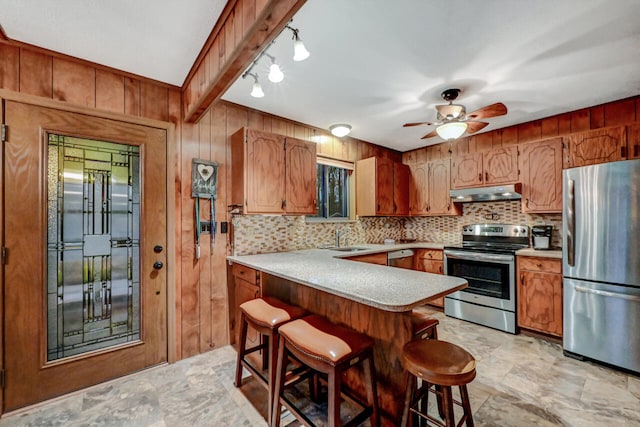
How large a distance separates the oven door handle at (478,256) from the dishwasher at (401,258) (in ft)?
1.64

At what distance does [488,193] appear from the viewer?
11.7ft

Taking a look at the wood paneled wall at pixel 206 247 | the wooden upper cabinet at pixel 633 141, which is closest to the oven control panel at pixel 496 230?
the wooden upper cabinet at pixel 633 141

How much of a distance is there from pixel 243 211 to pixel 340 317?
1371mm

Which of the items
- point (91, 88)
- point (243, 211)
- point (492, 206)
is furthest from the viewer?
point (492, 206)

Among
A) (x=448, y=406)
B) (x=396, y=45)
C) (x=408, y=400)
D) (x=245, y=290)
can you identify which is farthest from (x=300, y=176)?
(x=448, y=406)

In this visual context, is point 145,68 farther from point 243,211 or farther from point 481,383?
point 481,383

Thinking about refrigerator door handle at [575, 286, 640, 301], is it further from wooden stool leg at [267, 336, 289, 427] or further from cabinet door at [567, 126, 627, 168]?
wooden stool leg at [267, 336, 289, 427]

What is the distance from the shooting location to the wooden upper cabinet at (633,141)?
2.66 m

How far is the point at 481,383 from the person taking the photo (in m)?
2.17

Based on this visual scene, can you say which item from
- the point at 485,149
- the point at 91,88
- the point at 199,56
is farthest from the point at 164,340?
the point at 485,149

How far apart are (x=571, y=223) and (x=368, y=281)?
2264 mm

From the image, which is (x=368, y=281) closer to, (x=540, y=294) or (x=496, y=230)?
(x=540, y=294)

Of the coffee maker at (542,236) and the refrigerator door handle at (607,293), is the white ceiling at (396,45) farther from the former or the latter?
the refrigerator door handle at (607,293)

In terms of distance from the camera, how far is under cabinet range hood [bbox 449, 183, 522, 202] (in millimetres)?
3387
